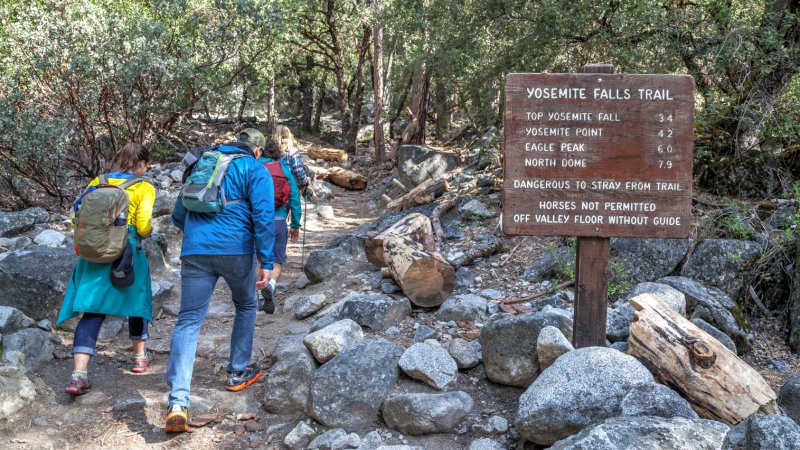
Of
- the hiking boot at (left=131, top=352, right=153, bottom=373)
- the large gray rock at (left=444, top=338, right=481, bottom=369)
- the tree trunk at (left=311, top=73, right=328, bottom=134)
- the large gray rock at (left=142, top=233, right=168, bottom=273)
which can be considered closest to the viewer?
the large gray rock at (left=444, top=338, right=481, bottom=369)

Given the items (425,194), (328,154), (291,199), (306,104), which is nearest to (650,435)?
(291,199)

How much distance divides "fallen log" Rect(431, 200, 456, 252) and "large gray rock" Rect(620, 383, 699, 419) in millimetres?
4461

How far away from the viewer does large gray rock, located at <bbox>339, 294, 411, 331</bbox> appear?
5.84 m

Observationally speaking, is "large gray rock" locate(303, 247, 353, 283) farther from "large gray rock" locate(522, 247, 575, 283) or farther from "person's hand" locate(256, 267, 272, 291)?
"person's hand" locate(256, 267, 272, 291)

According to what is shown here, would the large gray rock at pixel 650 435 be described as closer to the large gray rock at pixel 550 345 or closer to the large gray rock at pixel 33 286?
the large gray rock at pixel 550 345

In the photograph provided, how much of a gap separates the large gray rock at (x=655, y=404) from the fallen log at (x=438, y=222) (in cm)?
446

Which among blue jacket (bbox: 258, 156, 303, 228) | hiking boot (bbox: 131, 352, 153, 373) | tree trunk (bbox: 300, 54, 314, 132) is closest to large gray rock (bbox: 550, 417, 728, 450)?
hiking boot (bbox: 131, 352, 153, 373)

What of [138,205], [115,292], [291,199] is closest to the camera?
[115,292]

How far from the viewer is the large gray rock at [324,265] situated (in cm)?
776

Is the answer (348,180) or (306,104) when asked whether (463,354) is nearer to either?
(348,180)

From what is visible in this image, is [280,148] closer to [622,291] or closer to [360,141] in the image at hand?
[622,291]

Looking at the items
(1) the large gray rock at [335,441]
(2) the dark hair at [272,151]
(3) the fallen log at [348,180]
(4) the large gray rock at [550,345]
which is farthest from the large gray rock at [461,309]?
(3) the fallen log at [348,180]

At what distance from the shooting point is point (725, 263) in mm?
6348

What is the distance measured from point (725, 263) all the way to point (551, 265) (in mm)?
1711
